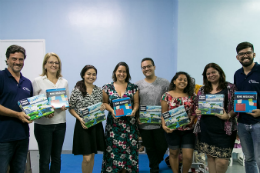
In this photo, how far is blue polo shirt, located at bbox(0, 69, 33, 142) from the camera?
5.86 feet

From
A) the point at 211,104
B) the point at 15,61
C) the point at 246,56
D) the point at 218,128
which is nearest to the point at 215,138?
the point at 218,128

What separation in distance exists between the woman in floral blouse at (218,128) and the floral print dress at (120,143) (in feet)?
2.86

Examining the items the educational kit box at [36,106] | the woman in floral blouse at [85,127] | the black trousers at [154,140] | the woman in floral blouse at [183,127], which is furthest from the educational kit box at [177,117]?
the educational kit box at [36,106]

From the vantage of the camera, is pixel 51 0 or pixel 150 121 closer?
pixel 150 121

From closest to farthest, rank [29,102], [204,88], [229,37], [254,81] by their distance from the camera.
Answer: [29,102] < [254,81] < [204,88] < [229,37]

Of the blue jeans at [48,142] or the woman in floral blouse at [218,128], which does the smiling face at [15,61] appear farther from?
the woman in floral blouse at [218,128]

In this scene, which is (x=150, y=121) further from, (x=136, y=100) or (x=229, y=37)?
(x=229, y=37)

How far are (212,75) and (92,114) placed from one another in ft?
4.88

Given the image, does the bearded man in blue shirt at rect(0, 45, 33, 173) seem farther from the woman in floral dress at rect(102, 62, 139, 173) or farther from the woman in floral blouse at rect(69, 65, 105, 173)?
the woman in floral dress at rect(102, 62, 139, 173)

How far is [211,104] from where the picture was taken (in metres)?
2.11

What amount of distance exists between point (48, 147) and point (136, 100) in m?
1.22

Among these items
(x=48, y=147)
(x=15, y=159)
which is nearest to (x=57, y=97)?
(x=48, y=147)

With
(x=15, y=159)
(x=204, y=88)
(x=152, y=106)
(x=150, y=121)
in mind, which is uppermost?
(x=204, y=88)

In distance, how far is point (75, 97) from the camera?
2.31 meters
